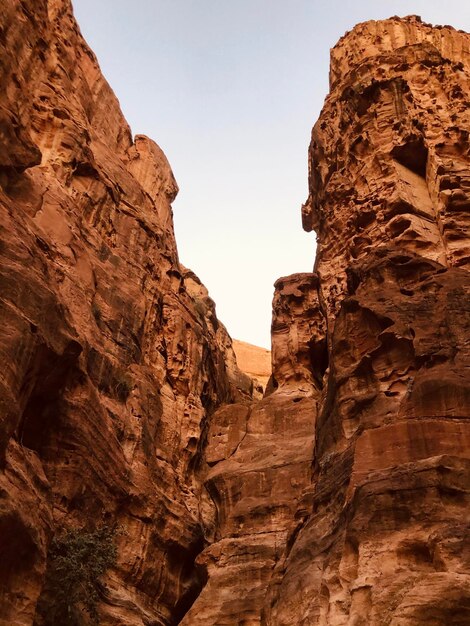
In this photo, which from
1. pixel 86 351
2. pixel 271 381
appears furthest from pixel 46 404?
pixel 271 381

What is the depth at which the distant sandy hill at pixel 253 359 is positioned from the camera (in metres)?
67.4

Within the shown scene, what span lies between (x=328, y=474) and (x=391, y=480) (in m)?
4.14

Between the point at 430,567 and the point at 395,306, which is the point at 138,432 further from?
the point at 430,567

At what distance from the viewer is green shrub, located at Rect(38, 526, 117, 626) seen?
744 inches

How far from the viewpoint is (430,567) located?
14859 millimetres

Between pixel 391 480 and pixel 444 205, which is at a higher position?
pixel 444 205

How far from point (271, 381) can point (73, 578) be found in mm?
18645

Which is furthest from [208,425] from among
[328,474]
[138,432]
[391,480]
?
[391,480]

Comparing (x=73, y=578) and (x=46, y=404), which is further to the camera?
(x=46, y=404)

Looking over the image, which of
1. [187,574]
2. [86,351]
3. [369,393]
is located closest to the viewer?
[369,393]

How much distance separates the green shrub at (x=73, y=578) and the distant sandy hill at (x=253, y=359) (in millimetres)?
45837

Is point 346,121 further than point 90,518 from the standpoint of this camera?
Yes

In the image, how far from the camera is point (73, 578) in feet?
63.4

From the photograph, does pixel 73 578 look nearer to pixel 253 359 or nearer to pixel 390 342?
pixel 390 342
